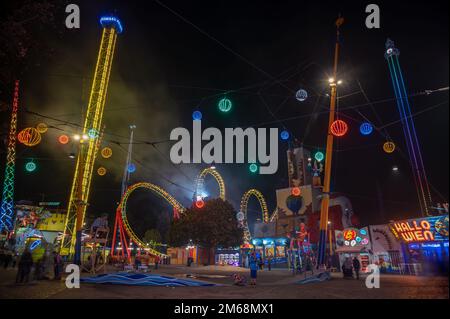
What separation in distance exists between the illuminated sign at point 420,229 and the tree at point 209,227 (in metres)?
23.8

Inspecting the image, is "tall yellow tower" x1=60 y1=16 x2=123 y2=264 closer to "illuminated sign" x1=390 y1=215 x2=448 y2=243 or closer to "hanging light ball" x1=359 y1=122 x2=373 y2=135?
"hanging light ball" x1=359 y1=122 x2=373 y2=135

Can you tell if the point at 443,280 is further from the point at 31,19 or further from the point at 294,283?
the point at 31,19

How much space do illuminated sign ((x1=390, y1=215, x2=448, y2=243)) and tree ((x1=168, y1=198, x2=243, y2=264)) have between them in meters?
23.8

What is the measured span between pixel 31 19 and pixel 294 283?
16.2m

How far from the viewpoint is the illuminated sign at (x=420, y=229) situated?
2149cm

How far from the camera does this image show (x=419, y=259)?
23.9m

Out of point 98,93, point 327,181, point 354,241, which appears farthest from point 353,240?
point 98,93

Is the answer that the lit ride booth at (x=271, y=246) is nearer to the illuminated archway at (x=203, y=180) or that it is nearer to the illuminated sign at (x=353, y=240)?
the illuminated archway at (x=203, y=180)

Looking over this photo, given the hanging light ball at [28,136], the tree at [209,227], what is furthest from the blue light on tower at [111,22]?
the hanging light ball at [28,136]

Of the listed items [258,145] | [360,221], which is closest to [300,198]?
→ [360,221]

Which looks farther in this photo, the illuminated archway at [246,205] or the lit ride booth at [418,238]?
the illuminated archway at [246,205]

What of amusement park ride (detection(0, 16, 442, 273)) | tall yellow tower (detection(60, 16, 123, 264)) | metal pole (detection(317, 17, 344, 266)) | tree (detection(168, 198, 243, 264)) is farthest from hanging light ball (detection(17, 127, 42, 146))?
tree (detection(168, 198, 243, 264))

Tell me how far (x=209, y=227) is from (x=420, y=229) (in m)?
27.0

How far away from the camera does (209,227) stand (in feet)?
144
